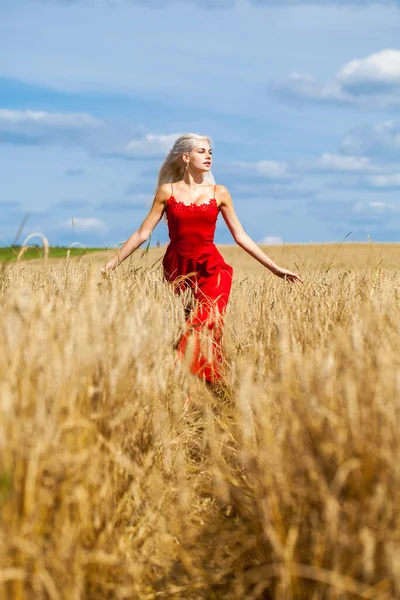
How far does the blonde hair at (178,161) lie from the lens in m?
5.21

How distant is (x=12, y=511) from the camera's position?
6.31 ft

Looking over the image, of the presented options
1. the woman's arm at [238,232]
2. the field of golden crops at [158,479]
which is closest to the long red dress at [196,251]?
the woman's arm at [238,232]

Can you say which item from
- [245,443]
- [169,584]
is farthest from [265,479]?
[169,584]

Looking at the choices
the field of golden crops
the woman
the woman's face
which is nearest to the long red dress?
the woman

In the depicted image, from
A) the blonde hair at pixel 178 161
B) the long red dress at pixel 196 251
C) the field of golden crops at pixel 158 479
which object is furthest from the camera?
the blonde hair at pixel 178 161

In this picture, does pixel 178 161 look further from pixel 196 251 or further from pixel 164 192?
pixel 196 251

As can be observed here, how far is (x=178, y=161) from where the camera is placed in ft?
17.4

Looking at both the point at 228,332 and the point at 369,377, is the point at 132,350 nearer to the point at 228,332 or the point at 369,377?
the point at 369,377

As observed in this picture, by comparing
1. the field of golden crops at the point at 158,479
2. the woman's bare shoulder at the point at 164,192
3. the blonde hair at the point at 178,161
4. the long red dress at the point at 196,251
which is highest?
the blonde hair at the point at 178,161

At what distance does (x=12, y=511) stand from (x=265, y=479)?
0.71 m

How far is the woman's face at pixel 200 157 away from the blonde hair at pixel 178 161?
0.12 feet

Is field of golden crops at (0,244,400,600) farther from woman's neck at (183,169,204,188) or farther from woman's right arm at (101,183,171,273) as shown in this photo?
woman's neck at (183,169,204,188)

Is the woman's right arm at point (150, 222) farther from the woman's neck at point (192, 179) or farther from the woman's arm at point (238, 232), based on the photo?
the woman's arm at point (238, 232)

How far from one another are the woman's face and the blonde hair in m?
0.04
